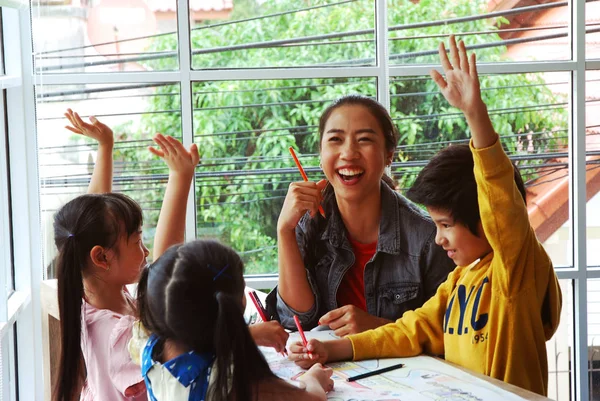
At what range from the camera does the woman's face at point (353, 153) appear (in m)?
2.12

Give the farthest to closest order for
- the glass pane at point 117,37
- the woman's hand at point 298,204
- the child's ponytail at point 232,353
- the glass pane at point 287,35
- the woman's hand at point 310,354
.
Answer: the glass pane at point 287,35 < the glass pane at point 117,37 < the woman's hand at point 298,204 < the woman's hand at point 310,354 < the child's ponytail at point 232,353

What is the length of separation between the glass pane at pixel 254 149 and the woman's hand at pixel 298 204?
98cm

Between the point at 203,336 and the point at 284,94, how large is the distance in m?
1.80

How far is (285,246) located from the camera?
207 cm

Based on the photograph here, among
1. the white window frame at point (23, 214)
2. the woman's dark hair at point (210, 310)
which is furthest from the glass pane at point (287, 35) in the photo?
the woman's dark hair at point (210, 310)

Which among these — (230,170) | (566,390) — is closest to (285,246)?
(230,170)

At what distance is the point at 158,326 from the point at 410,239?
34.9 inches

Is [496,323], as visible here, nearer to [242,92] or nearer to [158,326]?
[158,326]

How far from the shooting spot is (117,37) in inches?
115

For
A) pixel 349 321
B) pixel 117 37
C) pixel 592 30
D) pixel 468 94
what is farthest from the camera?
pixel 592 30

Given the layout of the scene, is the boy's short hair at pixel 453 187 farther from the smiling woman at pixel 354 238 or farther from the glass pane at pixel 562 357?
the glass pane at pixel 562 357

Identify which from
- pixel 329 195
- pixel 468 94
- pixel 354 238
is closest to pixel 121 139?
pixel 329 195

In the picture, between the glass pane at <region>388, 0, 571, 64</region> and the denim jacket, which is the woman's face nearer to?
the denim jacket

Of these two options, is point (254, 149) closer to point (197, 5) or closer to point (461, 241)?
point (197, 5)
